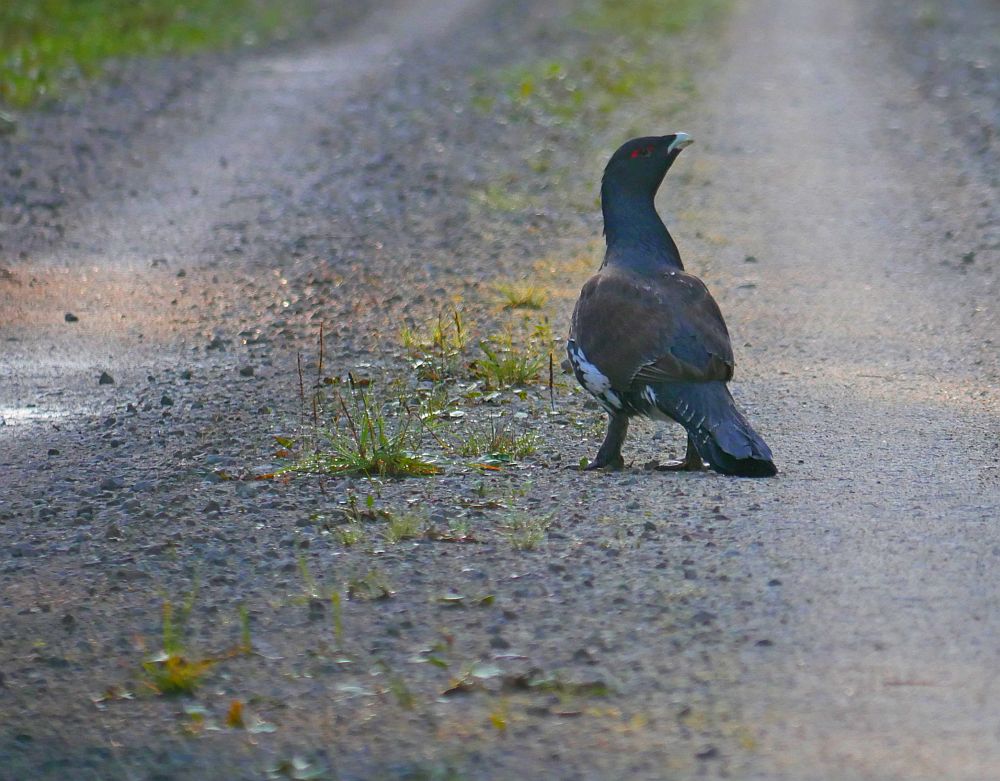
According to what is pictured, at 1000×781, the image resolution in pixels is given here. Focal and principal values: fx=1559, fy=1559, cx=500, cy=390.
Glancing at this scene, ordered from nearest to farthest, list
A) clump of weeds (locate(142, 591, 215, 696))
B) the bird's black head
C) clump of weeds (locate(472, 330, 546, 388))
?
clump of weeds (locate(142, 591, 215, 696)), the bird's black head, clump of weeds (locate(472, 330, 546, 388))

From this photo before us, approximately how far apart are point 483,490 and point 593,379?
0.62 m

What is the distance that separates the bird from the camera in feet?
18.8

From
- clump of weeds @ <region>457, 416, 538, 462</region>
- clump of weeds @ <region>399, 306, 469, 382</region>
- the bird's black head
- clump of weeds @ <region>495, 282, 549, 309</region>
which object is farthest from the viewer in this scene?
clump of weeds @ <region>495, 282, 549, 309</region>

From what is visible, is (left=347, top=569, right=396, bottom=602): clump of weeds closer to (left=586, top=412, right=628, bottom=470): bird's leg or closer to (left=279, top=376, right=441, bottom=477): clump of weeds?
(left=279, top=376, right=441, bottom=477): clump of weeds

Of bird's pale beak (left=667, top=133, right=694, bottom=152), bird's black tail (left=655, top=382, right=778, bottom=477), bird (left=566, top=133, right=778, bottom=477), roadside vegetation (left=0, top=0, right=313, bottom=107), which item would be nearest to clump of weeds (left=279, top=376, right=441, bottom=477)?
bird (left=566, top=133, right=778, bottom=477)

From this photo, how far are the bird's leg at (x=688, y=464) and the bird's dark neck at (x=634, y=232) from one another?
806 mm

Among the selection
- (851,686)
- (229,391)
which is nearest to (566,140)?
(229,391)

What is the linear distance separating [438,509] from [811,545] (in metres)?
1.37

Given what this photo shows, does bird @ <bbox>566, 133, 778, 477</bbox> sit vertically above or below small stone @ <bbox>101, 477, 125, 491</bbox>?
above

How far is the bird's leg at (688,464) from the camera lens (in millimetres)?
6066

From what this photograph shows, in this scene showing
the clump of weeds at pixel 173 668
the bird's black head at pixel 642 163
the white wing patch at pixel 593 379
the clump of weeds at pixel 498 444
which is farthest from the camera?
the bird's black head at pixel 642 163

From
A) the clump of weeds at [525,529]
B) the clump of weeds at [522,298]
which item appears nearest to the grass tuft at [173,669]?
the clump of weeds at [525,529]

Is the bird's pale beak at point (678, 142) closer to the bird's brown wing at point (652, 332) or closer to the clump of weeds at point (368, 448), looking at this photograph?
the bird's brown wing at point (652, 332)

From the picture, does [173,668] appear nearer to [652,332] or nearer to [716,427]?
[716,427]
